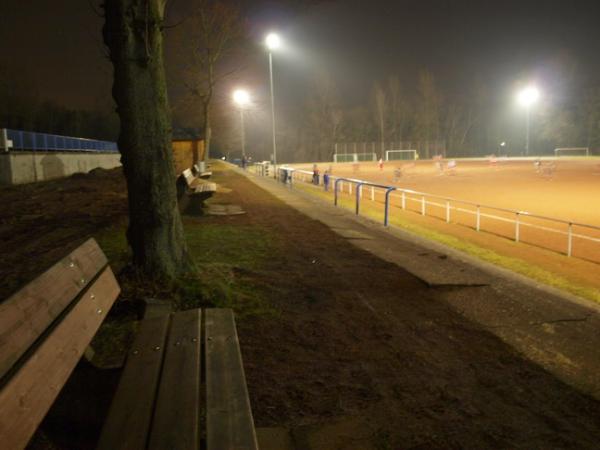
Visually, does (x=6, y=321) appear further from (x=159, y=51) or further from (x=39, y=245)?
(x=39, y=245)

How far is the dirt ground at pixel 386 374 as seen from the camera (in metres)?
2.88

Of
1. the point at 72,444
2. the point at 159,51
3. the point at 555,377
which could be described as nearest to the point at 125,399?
the point at 72,444

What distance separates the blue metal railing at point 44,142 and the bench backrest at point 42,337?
20065 millimetres

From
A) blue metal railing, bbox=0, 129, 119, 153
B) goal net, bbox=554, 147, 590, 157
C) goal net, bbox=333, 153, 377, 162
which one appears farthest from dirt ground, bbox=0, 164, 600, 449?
goal net, bbox=554, 147, 590, 157

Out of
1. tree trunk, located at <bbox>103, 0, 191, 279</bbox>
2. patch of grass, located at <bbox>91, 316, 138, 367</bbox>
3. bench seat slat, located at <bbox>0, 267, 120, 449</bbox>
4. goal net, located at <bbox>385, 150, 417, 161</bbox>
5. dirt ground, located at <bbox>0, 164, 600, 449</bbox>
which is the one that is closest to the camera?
bench seat slat, located at <bbox>0, 267, 120, 449</bbox>

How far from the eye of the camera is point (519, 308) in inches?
202

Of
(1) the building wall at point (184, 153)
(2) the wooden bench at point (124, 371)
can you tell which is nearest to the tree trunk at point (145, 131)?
(2) the wooden bench at point (124, 371)

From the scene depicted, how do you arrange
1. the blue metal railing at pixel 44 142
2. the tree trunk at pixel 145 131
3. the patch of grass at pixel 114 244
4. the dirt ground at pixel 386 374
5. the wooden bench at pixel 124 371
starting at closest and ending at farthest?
the wooden bench at pixel 124 371, the dirt ground at pixel 386 374, the tree trunk at pixel 145 131, the patch of grass at pixel 114 244, the blue metal railing at pixel 44 142

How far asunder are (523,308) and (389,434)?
287 cm

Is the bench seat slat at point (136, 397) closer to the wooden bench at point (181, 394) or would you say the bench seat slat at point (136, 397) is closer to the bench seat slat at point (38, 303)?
the wooden bench at point (181, 394)

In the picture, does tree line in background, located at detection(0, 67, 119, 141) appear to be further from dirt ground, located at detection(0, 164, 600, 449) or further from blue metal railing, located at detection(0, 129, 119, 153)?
dirt ground, located at detection(0, 164, 600, 449)

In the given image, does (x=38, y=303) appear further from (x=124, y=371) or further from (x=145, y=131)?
(x=145, y=131)

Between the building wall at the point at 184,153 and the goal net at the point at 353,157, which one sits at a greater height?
the building wall at the point at 184,153

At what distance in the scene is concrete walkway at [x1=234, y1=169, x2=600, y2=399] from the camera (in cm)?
387
